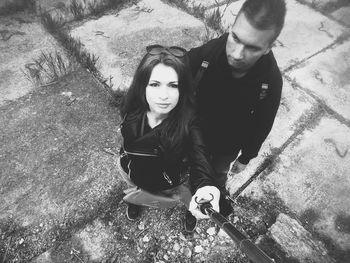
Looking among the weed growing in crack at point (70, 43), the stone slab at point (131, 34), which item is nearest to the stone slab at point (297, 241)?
the stone slab at point (131, 34)

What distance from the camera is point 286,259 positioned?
2.17 meters

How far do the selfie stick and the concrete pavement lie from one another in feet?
3.51

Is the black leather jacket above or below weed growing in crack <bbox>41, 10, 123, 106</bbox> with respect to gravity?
above

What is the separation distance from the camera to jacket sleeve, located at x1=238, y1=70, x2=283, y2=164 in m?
1.69

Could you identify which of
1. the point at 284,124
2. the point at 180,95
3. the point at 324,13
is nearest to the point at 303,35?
the point at 324,13

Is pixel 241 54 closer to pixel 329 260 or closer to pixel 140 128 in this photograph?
pixel 140 128

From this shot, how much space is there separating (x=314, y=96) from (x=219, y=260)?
2.10 m

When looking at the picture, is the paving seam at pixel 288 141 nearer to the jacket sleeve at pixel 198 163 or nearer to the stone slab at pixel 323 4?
the jacket sleeve at pixel 198 163

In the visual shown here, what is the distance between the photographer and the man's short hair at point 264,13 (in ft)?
5.06

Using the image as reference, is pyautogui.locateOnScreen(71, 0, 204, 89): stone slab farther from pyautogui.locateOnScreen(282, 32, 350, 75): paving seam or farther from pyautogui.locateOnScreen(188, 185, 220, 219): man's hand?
pyautogui.locateOnScreen(188, 185, 220, 219): man's hand

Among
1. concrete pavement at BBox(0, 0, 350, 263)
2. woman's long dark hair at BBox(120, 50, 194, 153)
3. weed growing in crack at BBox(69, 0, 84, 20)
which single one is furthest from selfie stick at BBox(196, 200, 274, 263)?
weed growing in crack at BBox(69, 0, 84, 20)

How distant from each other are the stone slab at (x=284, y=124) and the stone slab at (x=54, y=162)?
43.6 inches

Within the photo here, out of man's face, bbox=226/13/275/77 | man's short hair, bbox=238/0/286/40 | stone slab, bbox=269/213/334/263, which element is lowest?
stone slab, bbox=269/213/334/263

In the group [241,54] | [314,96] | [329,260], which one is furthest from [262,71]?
[314,96]
